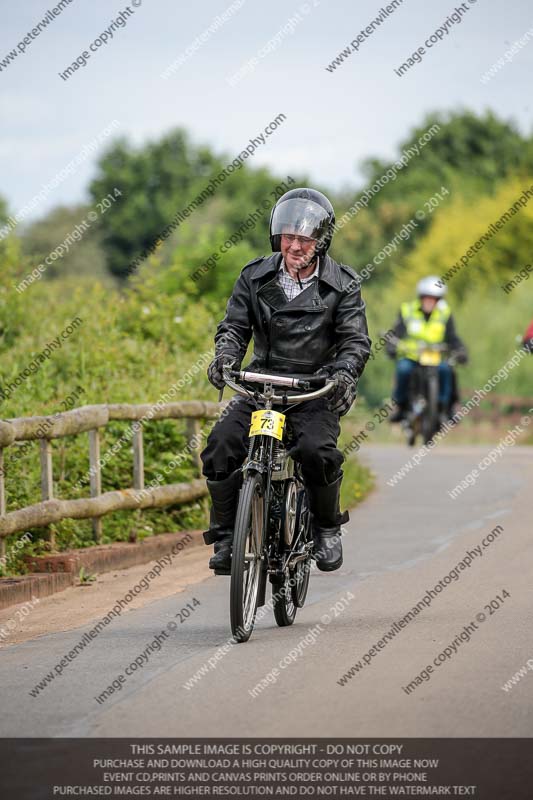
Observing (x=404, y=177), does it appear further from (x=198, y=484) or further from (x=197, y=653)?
(x=197, y=653)

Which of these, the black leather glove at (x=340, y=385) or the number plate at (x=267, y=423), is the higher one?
the black leather glove at (x=340, y=385)

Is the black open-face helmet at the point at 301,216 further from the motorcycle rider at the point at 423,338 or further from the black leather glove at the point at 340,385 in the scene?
the motorcycle rider at the point at 423,338

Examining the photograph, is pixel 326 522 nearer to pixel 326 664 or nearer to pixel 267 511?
pixel 267 511

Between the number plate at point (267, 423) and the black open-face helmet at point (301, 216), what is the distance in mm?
1036

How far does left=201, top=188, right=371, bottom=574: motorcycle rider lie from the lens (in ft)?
26.5

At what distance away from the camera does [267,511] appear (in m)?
7.89

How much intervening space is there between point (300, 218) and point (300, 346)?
708 millimetres

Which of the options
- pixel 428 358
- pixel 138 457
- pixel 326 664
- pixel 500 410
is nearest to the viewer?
pixel 326 664

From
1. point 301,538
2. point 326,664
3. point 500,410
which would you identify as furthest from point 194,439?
point 500,410

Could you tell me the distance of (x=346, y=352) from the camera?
8.28 m

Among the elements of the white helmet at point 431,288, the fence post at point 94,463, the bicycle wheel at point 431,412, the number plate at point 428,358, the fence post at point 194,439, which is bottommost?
the fence post at point 94,463

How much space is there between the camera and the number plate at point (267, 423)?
25.5ft

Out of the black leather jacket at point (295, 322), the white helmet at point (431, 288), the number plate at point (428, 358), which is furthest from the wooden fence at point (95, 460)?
the number plate at point (428, 358)

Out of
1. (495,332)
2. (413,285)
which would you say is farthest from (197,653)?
(413,285)
